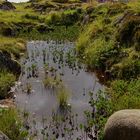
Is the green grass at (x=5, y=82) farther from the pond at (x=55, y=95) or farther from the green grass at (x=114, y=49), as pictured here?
the green grass at (x=114, y=49)

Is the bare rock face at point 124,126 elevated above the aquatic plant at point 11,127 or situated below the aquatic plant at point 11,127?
above

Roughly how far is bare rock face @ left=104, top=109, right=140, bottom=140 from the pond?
7.61 feet

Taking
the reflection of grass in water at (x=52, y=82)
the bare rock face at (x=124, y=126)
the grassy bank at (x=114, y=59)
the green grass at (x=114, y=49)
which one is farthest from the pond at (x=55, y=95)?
the bare rock face at (x=124, y=126)

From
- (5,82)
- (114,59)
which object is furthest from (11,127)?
(114,59)

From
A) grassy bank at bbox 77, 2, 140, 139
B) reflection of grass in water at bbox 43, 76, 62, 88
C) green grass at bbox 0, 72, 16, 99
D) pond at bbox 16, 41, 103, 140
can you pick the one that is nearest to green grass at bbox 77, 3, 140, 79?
grassy bank at bbox 77, 2, 140, 139

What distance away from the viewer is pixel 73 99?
24.0 meters

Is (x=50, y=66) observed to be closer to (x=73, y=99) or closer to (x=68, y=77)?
(x=68, y=77)

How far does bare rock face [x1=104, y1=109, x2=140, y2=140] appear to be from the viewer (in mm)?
15234

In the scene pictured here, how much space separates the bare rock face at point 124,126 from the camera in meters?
15.2

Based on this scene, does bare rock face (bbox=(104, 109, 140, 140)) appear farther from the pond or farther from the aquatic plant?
the aquatic plant

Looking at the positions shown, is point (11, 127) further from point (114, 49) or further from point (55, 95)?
point (114, 49)

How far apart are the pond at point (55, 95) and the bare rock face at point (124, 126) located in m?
2.32

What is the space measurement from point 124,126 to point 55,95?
9818 millimetres

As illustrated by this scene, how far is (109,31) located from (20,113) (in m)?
17.7
